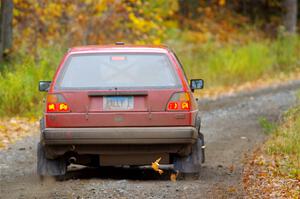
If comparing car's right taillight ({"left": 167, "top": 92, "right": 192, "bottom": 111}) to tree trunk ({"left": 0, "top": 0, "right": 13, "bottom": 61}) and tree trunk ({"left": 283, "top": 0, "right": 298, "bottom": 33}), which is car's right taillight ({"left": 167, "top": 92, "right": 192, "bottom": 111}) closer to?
tree trunk ({"left": 0, "top": 0, "right": 13, "bottom": 61})

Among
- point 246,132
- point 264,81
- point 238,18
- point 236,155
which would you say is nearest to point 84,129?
point 236,155

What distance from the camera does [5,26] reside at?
67.4 feet

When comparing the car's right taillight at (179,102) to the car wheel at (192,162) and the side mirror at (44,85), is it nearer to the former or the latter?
the car wheel at (192,162)

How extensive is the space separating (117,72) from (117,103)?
17.3 inches

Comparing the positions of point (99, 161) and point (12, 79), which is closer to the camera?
point (99, 161)

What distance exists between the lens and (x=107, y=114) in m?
9.62

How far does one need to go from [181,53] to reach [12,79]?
34.8 ft

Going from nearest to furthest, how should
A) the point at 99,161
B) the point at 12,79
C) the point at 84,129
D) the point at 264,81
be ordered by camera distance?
1. the point at 84,129
2. the point at 99,161
3. the point at 12,79
4. the point at 264,81

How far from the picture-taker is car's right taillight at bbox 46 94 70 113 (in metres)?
9.69

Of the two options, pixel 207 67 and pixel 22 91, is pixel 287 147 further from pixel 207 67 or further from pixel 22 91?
pixel 207 67

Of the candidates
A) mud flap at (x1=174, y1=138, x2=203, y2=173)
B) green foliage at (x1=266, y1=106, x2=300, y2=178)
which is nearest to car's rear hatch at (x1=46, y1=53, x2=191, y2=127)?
mud flap at (x1=174, y1=138, x2=203, y2=173)

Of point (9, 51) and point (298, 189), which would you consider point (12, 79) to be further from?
point (298, 189)

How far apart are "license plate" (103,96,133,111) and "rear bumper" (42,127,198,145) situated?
24 centimetres

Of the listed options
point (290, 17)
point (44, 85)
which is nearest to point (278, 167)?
point (44, 85)
